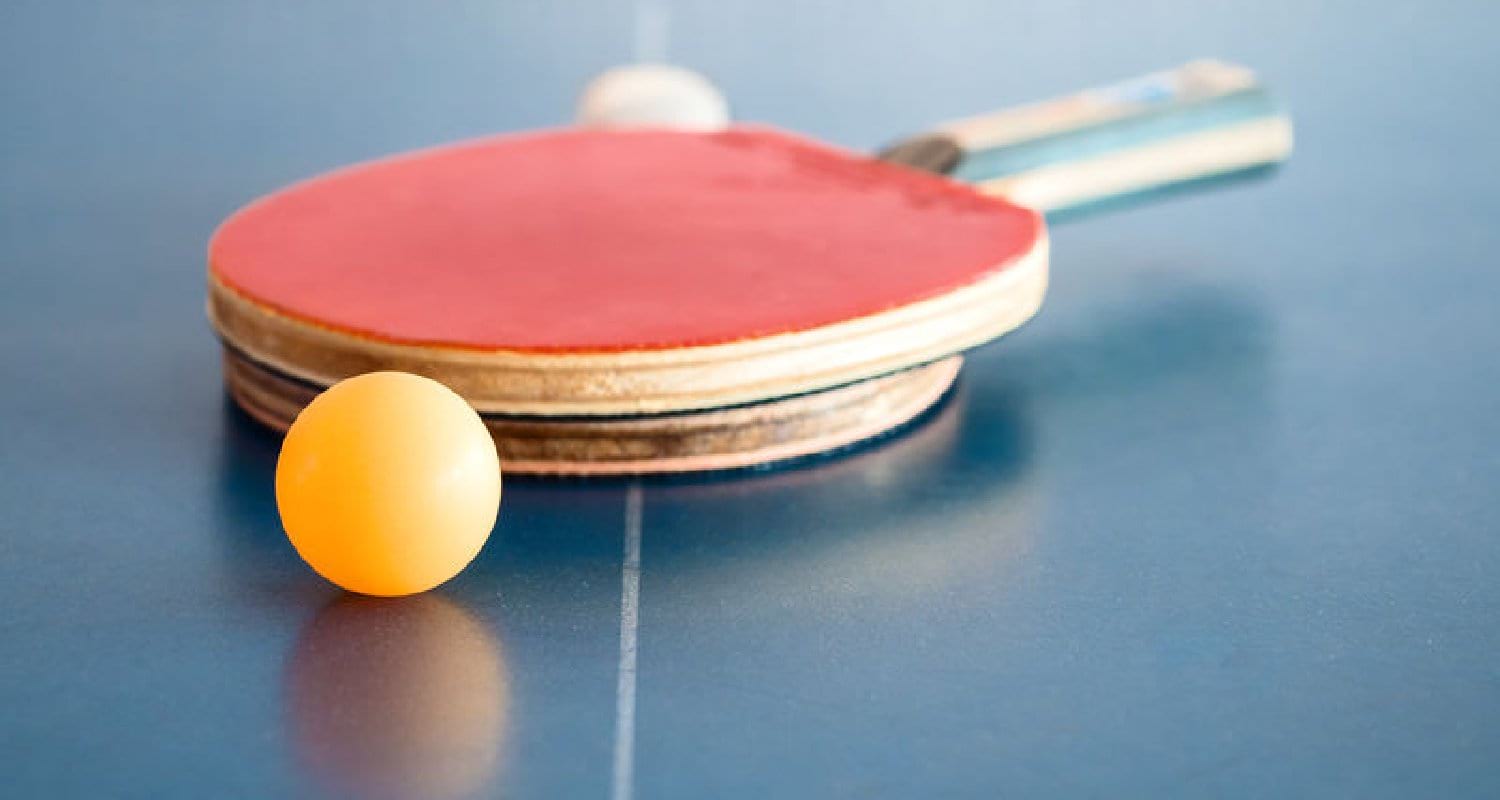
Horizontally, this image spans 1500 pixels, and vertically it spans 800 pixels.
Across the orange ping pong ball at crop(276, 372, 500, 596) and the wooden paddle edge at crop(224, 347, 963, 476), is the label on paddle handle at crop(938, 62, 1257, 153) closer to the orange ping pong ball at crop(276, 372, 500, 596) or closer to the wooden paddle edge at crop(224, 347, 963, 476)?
the wooden paddle edge at crop(224, 347, 963, 476)

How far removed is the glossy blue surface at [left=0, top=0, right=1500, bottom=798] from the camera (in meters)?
2.65

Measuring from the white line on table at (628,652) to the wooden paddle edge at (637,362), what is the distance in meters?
0.20

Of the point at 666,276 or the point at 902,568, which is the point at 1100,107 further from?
the point at 902,568

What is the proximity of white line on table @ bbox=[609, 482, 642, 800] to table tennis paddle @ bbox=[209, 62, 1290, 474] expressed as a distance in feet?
0.65

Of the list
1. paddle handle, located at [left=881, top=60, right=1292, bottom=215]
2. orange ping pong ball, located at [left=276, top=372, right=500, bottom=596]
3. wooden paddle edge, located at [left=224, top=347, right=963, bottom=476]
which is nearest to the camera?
orange ping pong ball, located at [left=276, top=372, right=500, bottom=596]

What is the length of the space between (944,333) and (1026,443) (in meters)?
0.26

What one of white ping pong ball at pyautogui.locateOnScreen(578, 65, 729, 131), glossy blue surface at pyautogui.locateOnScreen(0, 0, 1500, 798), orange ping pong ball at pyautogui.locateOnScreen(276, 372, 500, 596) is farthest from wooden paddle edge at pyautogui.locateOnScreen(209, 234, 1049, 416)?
white ping pong ball at pyautogui.locateOnScreen(578, 65, 729, 131)

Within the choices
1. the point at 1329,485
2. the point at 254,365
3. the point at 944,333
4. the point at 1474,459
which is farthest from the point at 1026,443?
the point at 254,365

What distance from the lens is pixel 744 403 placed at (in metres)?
3.52

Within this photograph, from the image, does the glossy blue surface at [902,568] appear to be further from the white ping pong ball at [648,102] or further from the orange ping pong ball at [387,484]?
the white ping pong ball at [648,102]

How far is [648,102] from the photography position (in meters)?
5.10

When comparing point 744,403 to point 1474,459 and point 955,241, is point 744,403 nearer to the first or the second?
point 955,241

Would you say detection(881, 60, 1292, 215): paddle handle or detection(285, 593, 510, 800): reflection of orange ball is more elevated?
detection(881, 60, 1292, 215): paddle handle

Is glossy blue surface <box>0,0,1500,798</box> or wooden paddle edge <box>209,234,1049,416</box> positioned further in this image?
wooden paddle edge <box>209,234,1049,416</box>
